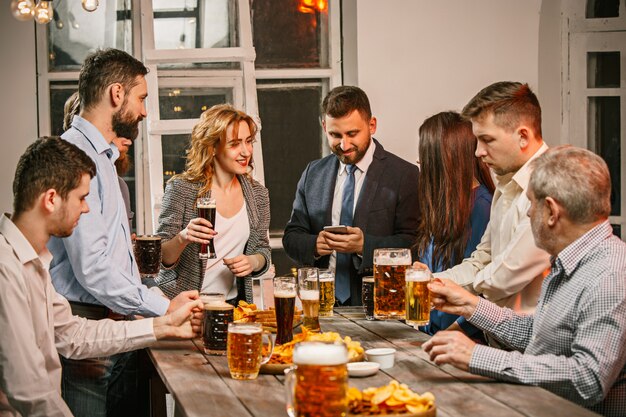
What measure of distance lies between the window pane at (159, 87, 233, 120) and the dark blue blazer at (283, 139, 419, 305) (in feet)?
4.14

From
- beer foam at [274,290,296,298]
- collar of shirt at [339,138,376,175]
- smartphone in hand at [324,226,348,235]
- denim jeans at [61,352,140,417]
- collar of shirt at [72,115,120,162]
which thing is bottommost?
denim jeans at [61,352,140,417]

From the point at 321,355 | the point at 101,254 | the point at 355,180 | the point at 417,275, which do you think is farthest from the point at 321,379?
the point at 355,180

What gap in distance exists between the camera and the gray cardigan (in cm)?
412

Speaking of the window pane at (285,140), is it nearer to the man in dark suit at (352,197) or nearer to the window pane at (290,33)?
the window pane at (290,33)

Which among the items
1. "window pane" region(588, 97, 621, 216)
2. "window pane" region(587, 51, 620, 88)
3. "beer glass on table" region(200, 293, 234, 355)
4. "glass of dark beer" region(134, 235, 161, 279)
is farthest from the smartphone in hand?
"window pane" region(587, 51, 620, 88)

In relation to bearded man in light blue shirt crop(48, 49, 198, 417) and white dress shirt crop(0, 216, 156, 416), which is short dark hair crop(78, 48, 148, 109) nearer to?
bearded man in light blue shirt crop(48, 49, 198, 417)

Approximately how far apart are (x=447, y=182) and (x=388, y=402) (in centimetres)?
199

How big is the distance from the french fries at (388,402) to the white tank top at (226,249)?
6.81 feet

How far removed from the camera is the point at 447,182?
12.9ft

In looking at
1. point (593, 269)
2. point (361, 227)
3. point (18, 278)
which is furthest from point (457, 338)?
point (361, 227)

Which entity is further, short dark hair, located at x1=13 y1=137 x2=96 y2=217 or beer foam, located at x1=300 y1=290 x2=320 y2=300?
beer foam, located at x1=300 y1=290 x2=320 y2=300

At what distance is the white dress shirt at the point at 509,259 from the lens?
3.23m

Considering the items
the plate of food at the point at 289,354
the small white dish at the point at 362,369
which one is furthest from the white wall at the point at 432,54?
the small white dish at the point at 362,369

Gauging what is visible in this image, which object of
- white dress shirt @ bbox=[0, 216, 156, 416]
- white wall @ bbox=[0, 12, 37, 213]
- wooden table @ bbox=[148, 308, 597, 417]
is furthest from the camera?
white wall @ bbox=[0, 12, 37, 213]
